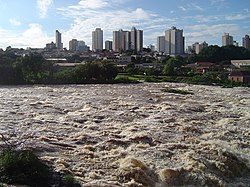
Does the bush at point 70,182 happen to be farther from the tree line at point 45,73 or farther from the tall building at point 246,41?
the tall building at point 246,41

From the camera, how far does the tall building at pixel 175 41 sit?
10200 cm

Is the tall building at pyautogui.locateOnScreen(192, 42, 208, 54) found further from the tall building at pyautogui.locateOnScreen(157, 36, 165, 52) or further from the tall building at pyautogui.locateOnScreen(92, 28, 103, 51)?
the tall building at pyautogui.locateOnScreen(92, 28, 103, 51)

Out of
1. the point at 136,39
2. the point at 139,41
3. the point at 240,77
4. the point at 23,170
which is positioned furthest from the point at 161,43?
the point at 23,170

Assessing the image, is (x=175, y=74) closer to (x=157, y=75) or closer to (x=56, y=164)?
(x=157, y=75)

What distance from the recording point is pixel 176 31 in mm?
101562

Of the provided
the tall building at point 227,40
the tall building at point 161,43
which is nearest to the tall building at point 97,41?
the tall building at point 161,43

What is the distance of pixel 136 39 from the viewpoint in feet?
335

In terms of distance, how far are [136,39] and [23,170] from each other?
96091 millimetres

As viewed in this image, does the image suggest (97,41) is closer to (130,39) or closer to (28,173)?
(130,39)

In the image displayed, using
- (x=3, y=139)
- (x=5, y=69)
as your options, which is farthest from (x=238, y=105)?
(x=5, y=69)

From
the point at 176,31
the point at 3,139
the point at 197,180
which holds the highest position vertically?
the point at 176,31

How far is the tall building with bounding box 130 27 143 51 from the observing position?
331ft

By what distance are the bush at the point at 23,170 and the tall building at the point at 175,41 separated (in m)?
95.5

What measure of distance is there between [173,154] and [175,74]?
32.9 m
